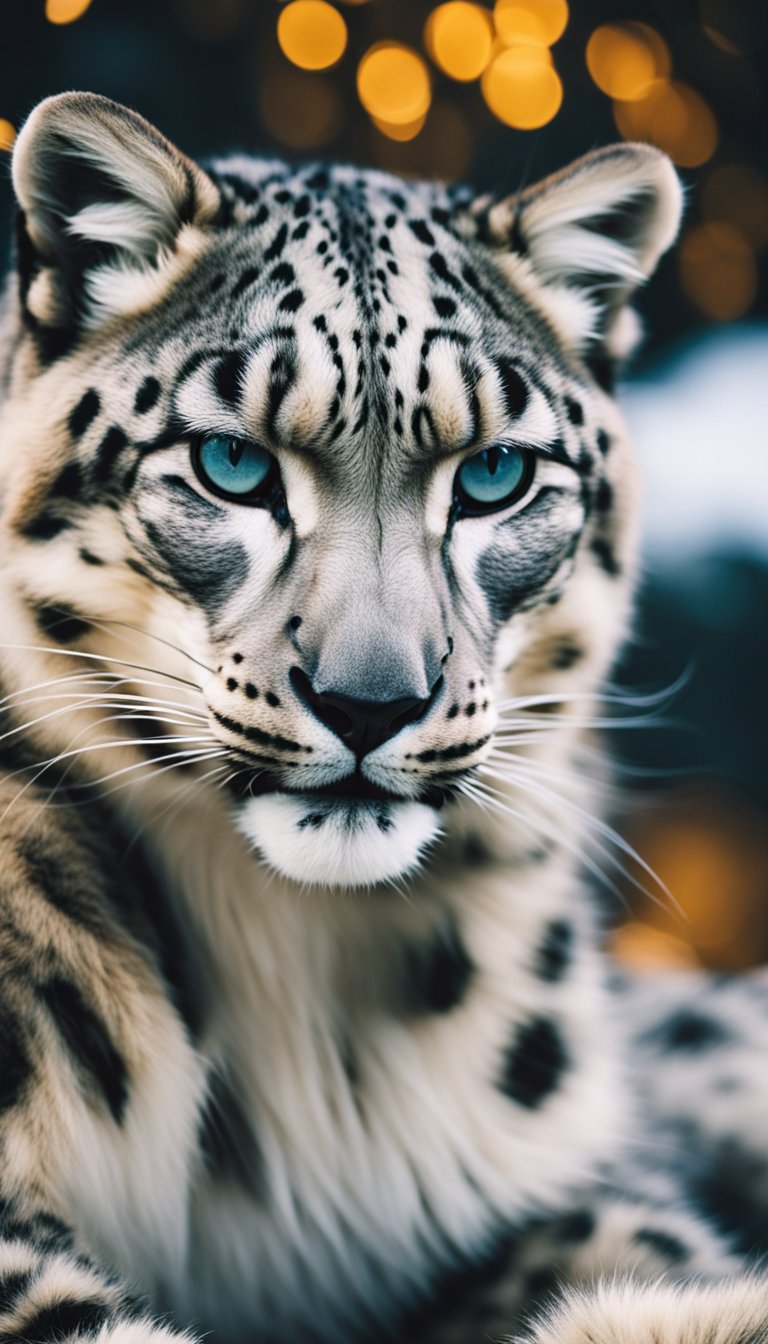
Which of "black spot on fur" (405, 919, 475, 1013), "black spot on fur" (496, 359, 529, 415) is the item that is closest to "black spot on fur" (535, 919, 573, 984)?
"black spot on fur" (405, 919, 475, 1013)

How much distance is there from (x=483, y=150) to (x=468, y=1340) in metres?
2.26

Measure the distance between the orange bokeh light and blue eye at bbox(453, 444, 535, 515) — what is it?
47.5 inches

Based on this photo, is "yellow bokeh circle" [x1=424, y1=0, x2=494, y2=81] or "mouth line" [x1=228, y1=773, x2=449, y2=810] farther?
"yellow bokeh circle" [x1=424, y1=0, x2=494, y2=81]

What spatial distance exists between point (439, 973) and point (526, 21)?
1839 mm

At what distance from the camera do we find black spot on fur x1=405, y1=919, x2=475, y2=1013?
1598 mm

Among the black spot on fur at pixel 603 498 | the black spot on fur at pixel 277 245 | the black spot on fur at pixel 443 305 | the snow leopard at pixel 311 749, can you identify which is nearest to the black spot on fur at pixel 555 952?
the snow leopard at pixel 311 749

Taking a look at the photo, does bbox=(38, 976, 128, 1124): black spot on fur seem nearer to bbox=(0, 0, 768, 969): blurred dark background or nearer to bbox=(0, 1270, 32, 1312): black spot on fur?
bbox=(0, 1270, 32, 1312): black spot on fur

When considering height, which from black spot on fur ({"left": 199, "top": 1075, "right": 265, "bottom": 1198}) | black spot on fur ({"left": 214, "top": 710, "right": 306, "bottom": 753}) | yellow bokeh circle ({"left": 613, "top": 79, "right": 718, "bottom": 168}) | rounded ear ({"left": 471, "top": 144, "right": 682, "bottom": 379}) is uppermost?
yellow bokeh circle ({"left": 613, "top": 79, "right": 718, "bottom": 168})

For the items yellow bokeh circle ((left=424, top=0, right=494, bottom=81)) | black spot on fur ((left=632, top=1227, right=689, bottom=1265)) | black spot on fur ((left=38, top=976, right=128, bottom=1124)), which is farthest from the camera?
yellow bokeh circle ((left=424, top=0, right=494, bottom=81))

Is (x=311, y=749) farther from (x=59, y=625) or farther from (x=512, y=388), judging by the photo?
(x=512, y=388)

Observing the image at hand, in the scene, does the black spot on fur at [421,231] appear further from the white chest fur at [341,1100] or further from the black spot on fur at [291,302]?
the white chest fur at [341,1100]

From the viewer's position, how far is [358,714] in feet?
3.99

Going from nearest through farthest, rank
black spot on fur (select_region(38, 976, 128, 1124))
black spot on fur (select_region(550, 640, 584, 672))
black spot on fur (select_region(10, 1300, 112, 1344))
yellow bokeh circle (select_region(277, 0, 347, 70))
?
black spot on fur (select_region(10, 1300, 112, 1344))
black spot on fur (select_region(38, 976, 128, 1124))
black spot on fur (select_region(550, 640, 584, 672))
yellow bokeh circle (select_region(277, 0, 347, 70))

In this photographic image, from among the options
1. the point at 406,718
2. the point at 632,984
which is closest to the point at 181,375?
the point at 406,718
